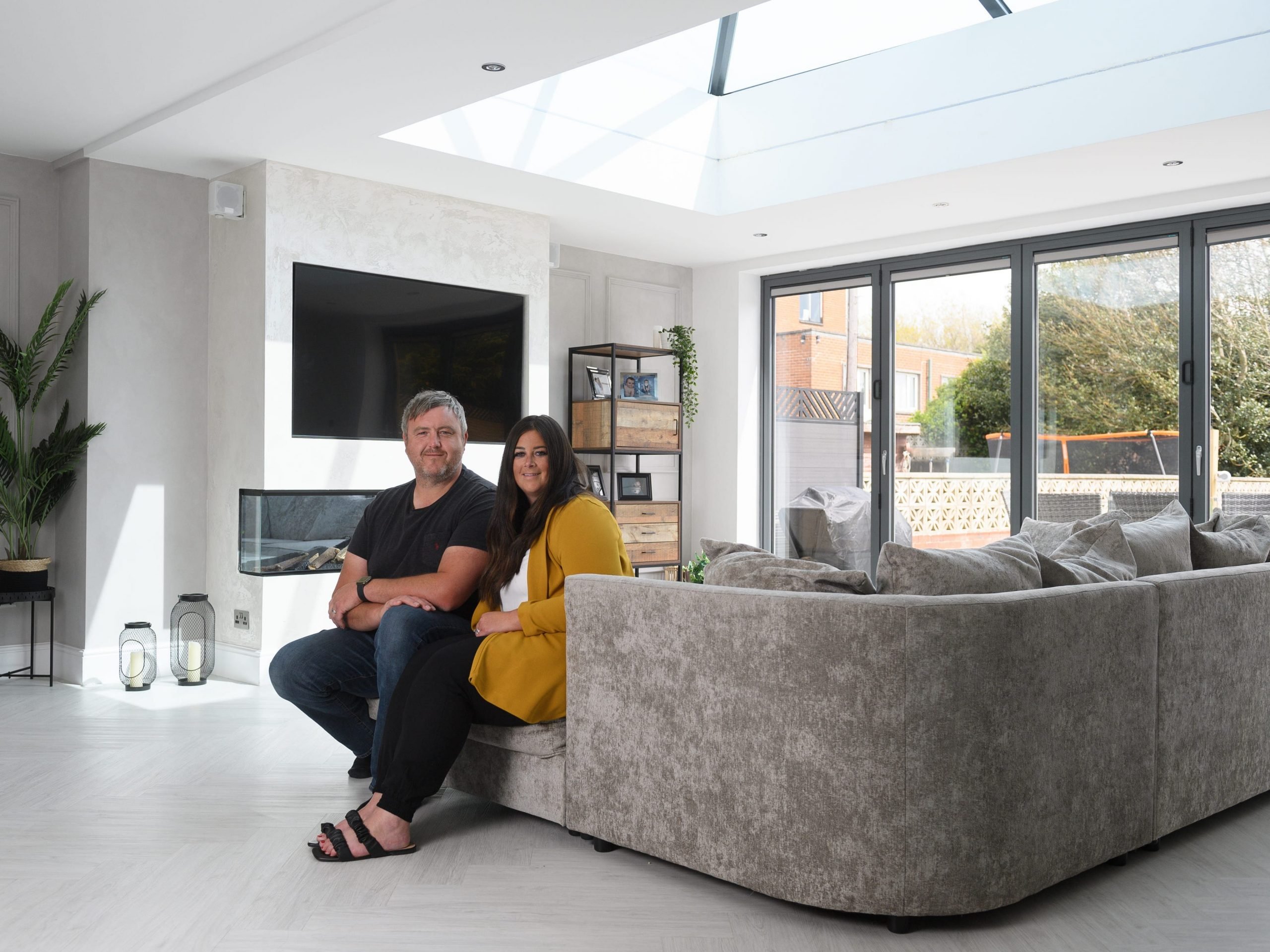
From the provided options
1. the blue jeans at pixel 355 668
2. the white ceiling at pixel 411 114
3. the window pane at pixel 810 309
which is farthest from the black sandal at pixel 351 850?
the window pane at pixel 810 309

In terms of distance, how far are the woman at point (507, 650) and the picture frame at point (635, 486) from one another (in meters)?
4.20

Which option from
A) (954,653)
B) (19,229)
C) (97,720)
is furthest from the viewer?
(19,229)

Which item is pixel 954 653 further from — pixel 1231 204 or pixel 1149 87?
pixel 1231 204

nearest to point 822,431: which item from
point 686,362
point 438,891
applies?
point 686,362

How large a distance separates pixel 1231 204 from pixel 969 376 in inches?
65.8

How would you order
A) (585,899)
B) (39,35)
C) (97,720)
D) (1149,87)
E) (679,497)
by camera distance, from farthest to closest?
(679,497)
(1149,87)
(97,720)
(39,35)
(585,899)

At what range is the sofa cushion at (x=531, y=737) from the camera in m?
2.77

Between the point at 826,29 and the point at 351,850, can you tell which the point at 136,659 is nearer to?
the point at 351,850

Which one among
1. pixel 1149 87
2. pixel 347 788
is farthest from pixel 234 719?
pixel 1149 87

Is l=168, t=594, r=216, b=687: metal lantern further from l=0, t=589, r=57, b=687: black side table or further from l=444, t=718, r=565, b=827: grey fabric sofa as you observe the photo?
l=444, t=718, r=565, b=827: grey fabric sofa

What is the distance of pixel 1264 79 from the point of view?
4375mm

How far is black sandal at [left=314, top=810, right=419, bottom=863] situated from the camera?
264 cm

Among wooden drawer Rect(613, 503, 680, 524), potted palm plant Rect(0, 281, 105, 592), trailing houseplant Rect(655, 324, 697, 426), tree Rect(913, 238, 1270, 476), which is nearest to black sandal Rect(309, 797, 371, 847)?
potted palm plant Rect(0, 281, 105, 592)

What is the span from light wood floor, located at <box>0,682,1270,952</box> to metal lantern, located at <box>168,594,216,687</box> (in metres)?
1.69
